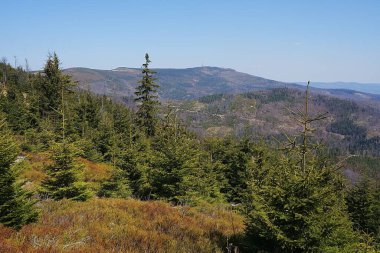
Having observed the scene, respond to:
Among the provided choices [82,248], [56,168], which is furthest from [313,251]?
[56,168]

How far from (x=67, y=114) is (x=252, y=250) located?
29015mm

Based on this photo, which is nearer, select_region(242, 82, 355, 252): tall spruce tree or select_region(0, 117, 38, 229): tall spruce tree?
select_region(242, 82, 355, 252): tall spruce tree

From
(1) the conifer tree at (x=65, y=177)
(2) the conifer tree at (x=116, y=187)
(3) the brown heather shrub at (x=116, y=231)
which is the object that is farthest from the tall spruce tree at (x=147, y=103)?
(3) the brown heather shrub at (x=116, y=231)

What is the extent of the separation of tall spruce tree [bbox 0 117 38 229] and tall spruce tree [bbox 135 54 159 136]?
Result: 29993 millimetres

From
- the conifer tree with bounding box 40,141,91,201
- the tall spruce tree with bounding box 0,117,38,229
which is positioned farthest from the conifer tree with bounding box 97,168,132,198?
the tall spruce tree with bounding box 0,117,38,229

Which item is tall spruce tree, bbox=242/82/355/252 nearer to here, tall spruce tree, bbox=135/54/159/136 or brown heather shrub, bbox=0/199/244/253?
brown heather shrub, bbox=0/199/244/253

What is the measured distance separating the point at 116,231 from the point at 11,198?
8.34 ft

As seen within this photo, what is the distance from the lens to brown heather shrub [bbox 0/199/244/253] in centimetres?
616

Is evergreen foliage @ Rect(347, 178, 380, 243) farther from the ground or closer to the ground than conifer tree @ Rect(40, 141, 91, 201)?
closer to the ground

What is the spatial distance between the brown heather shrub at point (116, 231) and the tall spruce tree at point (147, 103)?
26803mm

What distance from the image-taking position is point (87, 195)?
43.8ft

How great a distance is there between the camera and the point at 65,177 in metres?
13.4

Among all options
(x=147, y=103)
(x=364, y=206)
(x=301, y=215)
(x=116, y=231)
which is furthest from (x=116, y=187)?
(x=364, y=206)

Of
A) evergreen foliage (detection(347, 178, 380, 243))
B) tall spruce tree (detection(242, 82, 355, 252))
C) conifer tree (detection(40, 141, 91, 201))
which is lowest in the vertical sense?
evergreen foliage (detection(347, 178, 380, 243))
